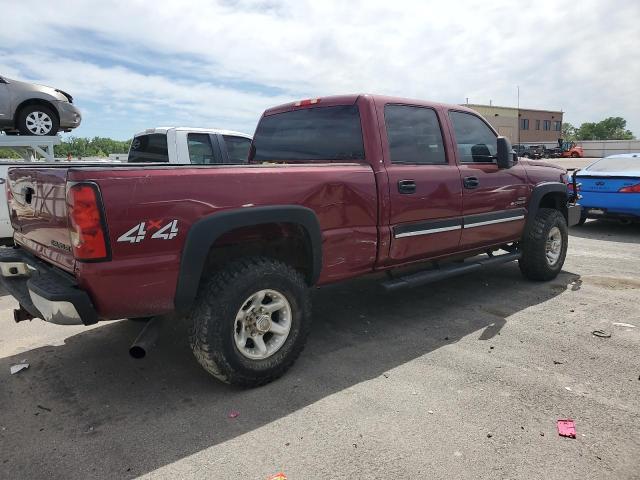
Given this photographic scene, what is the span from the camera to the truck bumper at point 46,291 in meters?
2.61

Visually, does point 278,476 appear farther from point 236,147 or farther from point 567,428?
point 236,147

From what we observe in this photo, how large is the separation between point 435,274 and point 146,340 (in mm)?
2565

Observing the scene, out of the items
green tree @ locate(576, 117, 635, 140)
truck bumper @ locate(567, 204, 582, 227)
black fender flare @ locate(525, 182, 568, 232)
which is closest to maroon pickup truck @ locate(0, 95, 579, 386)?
black fender flare @ locate(525, 182, 568, 232)

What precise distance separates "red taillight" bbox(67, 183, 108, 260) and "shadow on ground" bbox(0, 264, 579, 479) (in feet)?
3.40

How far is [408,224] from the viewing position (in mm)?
4016

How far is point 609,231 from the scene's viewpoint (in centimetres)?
952

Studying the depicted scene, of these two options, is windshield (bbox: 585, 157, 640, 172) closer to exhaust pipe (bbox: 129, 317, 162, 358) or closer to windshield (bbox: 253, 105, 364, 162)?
windshield (bbox: 253, 105, 364, 162)

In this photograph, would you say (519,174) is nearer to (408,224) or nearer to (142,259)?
(408,224)

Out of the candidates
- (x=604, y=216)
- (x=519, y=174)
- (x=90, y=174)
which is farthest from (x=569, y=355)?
(x=604, y=216)

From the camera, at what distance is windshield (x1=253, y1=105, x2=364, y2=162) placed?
4.00 m

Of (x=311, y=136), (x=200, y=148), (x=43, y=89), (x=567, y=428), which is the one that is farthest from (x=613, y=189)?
(x=43, y=89)

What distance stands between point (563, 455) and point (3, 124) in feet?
33.5

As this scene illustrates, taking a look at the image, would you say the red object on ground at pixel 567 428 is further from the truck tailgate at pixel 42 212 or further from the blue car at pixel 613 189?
the blue car at pixel 613 189

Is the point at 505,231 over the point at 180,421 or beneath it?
over
